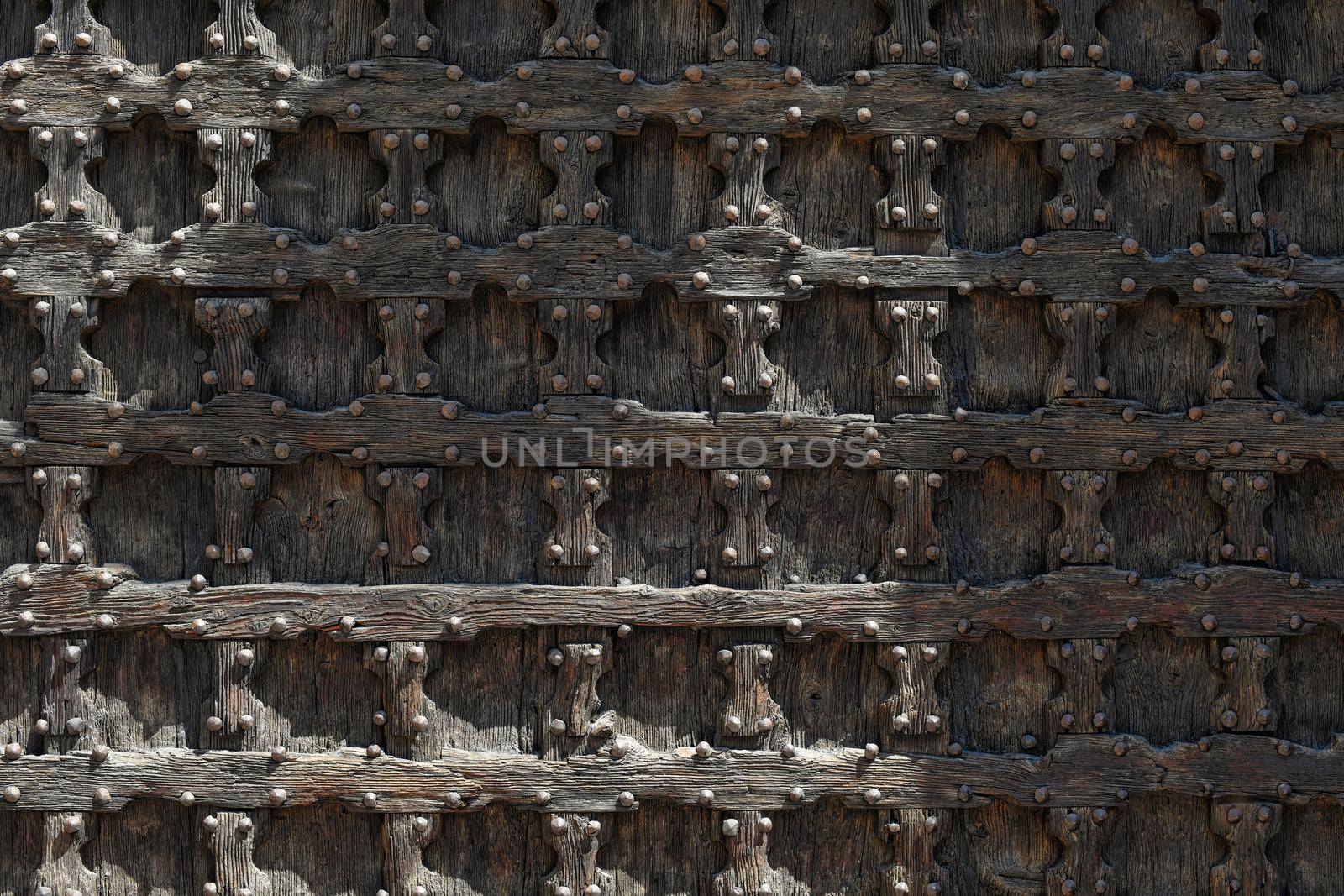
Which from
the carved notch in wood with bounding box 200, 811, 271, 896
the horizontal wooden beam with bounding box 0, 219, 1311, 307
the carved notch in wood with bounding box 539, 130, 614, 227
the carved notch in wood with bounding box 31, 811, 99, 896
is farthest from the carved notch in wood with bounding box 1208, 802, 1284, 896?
the carved notch in wood with bounding box 31, 811, 99, 896

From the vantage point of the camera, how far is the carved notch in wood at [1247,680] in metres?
2.33

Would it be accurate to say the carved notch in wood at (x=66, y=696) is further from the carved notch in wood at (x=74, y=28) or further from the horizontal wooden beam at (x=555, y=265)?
the carved notch in wood at (x=74, y=28)

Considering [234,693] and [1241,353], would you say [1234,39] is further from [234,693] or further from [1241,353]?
[234,693]

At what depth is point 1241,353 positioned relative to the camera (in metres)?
2.35

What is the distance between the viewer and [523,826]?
230 centimetres

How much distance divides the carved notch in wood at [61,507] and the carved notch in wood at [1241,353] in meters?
2.37

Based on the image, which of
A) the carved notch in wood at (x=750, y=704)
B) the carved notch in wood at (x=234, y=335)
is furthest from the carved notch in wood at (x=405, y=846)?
the carved notch in wood at (x=234, y=335)

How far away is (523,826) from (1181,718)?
1415 mm

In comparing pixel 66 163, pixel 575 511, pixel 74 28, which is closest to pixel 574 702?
pixel 575 511

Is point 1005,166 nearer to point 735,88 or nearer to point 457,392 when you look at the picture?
point 735,88

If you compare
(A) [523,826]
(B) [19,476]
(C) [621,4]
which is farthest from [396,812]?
(C) [621,4]

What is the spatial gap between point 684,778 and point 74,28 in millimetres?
2014

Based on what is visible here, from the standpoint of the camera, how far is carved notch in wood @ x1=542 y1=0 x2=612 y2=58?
2.31 m

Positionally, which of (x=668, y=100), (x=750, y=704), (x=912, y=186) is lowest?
(x=750, y=704)
